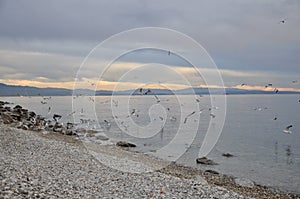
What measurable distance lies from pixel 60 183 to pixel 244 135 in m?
38.6

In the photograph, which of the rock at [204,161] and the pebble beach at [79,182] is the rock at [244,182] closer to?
the pebble beach at [79,182]

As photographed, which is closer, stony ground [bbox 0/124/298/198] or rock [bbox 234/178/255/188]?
stony ground [bbox 0/124/298/198]

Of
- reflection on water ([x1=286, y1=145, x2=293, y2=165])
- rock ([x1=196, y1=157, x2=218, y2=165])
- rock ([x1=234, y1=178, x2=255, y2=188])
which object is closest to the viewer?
rock ([x1=234, y1=178, x2=255, y2=188])

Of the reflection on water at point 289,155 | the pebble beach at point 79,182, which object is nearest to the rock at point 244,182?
the pebble beach at point 79,182

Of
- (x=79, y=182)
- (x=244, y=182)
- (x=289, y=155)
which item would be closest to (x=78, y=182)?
(x=79, y=182)

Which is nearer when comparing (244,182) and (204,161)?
(244,182)

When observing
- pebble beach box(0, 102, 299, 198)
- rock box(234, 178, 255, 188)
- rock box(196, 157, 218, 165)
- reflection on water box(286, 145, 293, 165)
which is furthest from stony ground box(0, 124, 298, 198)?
reflection on water box(286, 145, 293, 165)

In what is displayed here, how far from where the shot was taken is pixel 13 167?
1270 cm

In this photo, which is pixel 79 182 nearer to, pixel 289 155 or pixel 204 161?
pixel 204 161

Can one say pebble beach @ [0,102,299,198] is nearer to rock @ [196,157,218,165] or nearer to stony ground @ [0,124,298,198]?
stony ground @ [0,124,298,198]

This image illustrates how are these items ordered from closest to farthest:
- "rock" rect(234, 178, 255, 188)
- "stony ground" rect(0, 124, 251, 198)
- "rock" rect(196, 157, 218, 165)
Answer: "stony ground" rect(0, 124, 251, 198)
"rock" rect(234, 178, 255, 188)
"rock" rect(196, 157, 218, 165)

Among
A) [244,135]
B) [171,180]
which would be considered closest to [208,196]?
[171,180]

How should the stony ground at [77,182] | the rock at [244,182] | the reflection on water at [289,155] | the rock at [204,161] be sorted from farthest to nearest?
the reflection on water at [289,155] < the rock at [204,161] < the rock at [244,182] < the stony ground at [77,182]

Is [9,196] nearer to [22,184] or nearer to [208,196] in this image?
[22,184]
